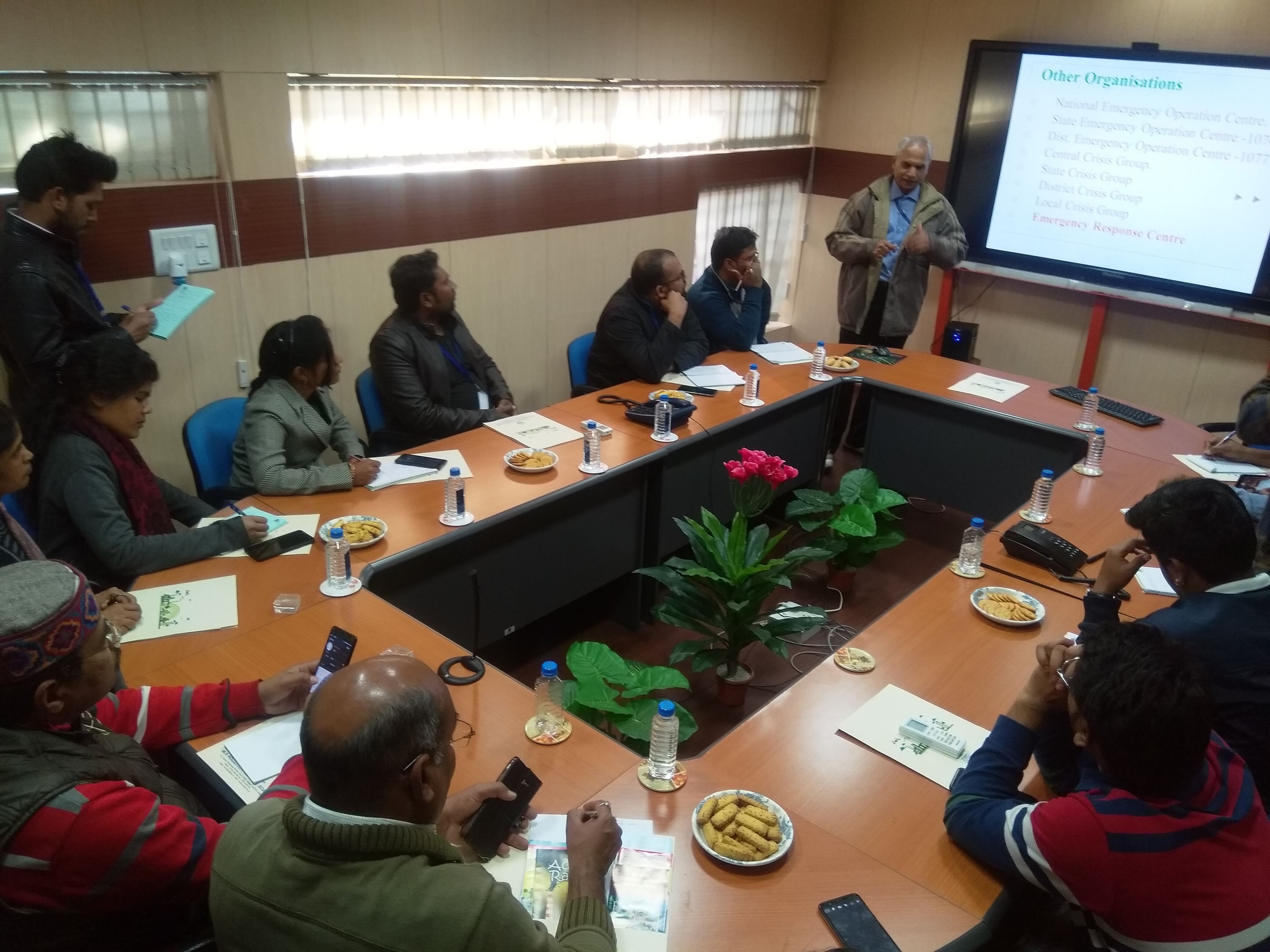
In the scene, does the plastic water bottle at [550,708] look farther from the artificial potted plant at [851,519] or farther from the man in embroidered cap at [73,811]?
the artificial potted plant at [851,519]

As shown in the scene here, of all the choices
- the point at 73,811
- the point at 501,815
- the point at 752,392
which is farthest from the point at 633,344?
the point at 73,811

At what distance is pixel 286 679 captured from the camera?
5.99 feet

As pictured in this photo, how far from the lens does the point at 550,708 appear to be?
1854 mm

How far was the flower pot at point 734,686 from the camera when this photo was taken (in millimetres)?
2996

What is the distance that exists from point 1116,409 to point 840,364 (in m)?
1.18

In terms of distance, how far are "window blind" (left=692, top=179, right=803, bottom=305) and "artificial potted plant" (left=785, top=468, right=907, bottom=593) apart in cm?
233

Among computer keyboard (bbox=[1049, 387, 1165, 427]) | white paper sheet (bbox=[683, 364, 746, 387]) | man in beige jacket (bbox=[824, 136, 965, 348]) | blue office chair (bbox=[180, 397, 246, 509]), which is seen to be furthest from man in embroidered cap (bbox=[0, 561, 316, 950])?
man in beige jacket (bbox=[824, 136, 965, 348])

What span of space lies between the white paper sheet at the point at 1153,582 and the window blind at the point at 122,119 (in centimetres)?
348

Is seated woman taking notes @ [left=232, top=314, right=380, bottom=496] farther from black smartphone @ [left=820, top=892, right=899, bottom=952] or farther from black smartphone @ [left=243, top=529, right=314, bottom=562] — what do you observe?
black smartphone @ [left=820, top=892, right=899, bottom=952]

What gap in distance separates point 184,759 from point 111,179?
2050mm

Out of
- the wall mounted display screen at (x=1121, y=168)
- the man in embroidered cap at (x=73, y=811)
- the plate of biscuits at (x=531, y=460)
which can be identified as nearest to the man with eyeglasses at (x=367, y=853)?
the man in embroidered cap at (x=73, y=811)

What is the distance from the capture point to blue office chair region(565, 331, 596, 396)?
4.14 meters

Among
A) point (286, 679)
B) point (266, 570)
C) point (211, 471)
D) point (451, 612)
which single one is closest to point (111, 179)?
point (211, 471)

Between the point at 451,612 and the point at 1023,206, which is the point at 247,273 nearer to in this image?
the point at 451,612
